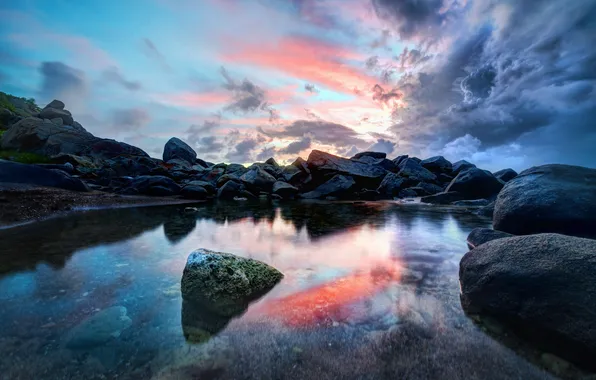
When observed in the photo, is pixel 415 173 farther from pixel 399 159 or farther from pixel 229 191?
pixel 229 191

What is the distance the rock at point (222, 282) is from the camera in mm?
4645

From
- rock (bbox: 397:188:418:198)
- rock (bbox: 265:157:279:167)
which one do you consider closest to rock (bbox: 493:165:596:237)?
rock (bbox: 397:188:418:198)

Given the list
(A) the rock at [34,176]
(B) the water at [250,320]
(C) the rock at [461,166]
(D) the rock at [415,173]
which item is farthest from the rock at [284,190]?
(C) the rock at [461,166]

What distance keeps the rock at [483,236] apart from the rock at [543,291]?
3.15 metres

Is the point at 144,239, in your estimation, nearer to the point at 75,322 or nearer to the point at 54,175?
the point at 75,322

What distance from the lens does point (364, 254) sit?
8055 millimetres

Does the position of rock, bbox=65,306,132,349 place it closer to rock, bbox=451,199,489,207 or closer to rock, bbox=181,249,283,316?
rock, bbox=181,249,283,316

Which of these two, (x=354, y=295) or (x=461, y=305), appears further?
(x=354, y=295)

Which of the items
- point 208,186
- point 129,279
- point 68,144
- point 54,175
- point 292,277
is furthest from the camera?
point 68,144

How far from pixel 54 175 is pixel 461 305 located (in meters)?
20.8

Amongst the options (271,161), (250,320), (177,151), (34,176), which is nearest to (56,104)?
(177,151)

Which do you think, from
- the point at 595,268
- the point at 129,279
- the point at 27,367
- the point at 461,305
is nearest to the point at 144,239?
the point at 129,279

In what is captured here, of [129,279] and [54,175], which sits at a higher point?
[54,175]

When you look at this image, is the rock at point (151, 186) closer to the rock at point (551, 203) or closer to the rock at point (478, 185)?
the rock at point (551, 203)
